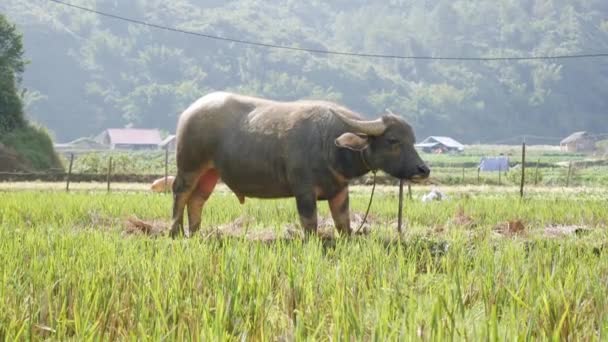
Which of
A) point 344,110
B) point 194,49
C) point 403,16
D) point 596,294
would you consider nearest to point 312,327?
point 596,294

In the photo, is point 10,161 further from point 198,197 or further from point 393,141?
point 393,141

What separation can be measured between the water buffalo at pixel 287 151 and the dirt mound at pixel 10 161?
15231 mm

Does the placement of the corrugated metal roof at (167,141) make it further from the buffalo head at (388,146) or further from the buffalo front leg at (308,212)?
the buffalo head at (388,146)

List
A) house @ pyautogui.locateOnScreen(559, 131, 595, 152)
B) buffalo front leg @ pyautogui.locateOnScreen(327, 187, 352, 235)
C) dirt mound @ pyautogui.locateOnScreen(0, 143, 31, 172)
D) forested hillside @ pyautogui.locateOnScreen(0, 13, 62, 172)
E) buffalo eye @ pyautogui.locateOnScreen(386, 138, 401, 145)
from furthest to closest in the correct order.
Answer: house @ pyautogui.locateOnScreen(559, 131, 595, 152), forested hillside @ pyautogui.locateOnScreen(0, 13, 62, 172), dirt mound @ pyautogui.locateOnScreen(0, 143, 31, 172), buffalo front leg @ pyautogui.locateOnScreen(327, 187, 352, 235), buffalo eye @ pyautogui.locateOnScreen(386, 138, 401, 145)

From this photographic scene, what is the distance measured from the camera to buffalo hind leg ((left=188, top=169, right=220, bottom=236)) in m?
5.18

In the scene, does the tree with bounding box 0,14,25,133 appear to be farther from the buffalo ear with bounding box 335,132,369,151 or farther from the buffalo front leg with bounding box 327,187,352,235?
the buffalo ear with bounding box 335,132,369,151

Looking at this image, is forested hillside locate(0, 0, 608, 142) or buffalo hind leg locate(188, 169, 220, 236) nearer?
buffalo hind leg locate(188, 169, 220, 236)

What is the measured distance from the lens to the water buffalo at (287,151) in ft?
14.2

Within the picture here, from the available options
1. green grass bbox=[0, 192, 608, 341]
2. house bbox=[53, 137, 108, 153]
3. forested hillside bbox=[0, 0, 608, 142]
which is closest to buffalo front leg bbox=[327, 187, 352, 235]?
green grass bbox=[0, 192, 608, 341]

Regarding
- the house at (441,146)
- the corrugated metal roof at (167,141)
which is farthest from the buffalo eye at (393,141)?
the house at (441,146)

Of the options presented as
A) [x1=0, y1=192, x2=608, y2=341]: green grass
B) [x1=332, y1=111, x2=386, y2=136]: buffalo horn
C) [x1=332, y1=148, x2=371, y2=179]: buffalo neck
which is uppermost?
[x1=332, y1=111, x2=386, y2=136]: buffalo horn

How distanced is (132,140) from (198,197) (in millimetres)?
54853

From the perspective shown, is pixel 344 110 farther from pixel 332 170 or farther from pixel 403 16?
pixel 403 16

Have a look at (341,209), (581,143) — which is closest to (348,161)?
(341,209)
